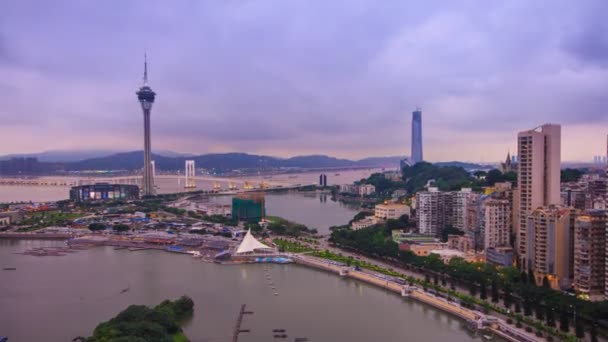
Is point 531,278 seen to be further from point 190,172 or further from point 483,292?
point 190,172

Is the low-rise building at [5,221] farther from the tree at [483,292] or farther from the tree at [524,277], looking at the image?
the tree at [524,277]

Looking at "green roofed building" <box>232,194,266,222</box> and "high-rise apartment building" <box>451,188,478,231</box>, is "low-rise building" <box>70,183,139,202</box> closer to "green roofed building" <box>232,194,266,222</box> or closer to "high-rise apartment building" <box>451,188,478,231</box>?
"green roofed building" <box>232,194,266,222</box>

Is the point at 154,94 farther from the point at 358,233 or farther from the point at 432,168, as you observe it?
the point at 358,233

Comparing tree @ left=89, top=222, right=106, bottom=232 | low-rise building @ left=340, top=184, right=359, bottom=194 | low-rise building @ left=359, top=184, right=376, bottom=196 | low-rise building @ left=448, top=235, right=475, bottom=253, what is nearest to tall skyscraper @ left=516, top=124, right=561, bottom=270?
low-rise building @ left=448, top=235, right=475, bottom=253

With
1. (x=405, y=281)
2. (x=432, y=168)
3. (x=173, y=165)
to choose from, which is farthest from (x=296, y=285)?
(x=173, y=165)

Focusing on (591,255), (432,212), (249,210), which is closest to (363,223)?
(432,212)

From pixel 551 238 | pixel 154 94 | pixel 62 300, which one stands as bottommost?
pixel 62 300
